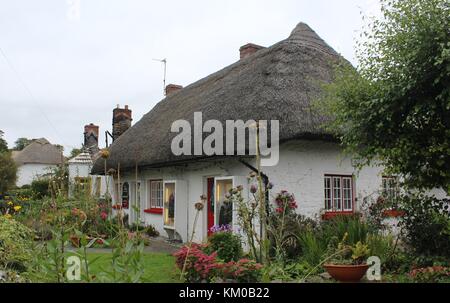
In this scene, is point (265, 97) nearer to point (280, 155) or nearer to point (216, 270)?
point (280, 155)

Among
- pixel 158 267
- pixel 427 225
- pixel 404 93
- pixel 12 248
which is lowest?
pixel 158 267

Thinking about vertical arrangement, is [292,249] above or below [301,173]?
below

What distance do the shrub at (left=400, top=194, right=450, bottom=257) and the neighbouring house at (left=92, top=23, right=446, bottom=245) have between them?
1.05 m

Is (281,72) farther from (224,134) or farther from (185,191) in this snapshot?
(185,191)

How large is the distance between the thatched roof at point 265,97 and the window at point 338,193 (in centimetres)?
137

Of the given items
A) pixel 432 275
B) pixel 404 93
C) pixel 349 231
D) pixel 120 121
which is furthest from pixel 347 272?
pixel 120 121

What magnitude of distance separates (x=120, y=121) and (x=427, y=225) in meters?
15.7

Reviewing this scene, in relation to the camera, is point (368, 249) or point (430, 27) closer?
point (430, 27)

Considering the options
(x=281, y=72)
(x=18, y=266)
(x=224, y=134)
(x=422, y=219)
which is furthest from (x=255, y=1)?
(x=18, y=266)

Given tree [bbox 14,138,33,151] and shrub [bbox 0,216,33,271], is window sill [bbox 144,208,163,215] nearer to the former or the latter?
shrub [bbox 0,216,33,271]

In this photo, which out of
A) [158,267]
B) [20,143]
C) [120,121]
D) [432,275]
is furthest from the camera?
[20,143]

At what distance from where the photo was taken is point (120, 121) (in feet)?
63.6

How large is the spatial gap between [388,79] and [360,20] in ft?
3.62

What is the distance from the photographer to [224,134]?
27.8 feet
